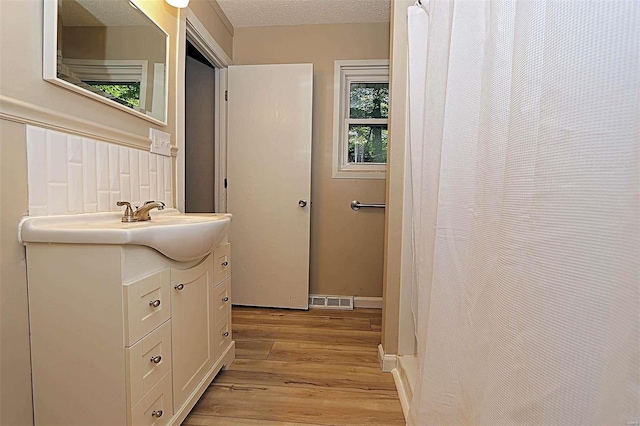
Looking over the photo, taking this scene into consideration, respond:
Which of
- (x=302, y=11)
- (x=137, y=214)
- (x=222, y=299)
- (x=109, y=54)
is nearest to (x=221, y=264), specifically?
(x=222, y=299)

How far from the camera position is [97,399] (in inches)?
37.5

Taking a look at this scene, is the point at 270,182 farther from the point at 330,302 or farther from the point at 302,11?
the point at 302,11

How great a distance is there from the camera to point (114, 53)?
136cm

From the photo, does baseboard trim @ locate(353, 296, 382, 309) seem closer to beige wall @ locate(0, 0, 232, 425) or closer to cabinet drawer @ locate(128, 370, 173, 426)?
cabinet drawer @ locate(128, 370, 173, 426)

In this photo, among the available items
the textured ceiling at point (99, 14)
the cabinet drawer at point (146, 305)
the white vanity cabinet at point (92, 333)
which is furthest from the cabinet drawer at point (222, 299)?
the textured ceiling at point (99, 14)

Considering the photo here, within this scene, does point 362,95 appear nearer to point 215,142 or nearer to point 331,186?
point 331,186

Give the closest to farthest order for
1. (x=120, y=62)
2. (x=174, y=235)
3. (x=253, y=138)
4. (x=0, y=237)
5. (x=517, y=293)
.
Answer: (x=517, y=293) → (x=0, y=237) → (x=174, y=235) → (x=120, y=62) → (x=253, y=138)

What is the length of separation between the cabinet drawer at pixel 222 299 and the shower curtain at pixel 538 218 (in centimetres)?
102

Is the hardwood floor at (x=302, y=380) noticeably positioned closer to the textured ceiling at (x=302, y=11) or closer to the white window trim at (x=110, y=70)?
the white window trim at (x=110, y=70)

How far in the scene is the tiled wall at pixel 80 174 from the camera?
992 mm

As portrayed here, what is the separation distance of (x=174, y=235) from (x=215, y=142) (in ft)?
6.10

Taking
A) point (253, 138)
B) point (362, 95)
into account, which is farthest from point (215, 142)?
point (362, 95)

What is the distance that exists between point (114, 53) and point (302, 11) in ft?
5.30

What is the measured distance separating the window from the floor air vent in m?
1.02
